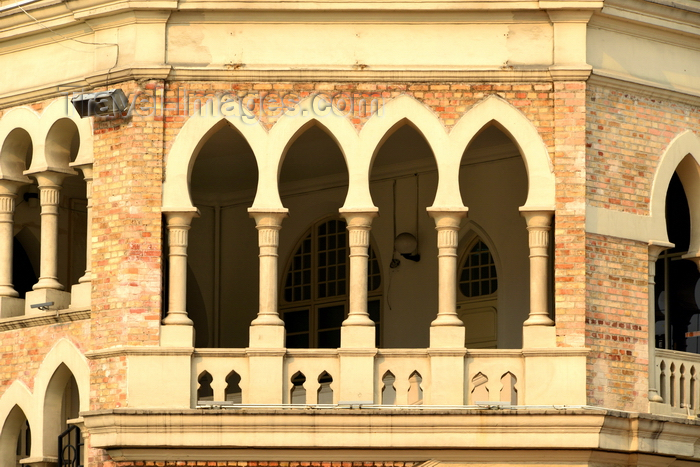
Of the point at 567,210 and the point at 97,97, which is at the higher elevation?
the point at 97,97

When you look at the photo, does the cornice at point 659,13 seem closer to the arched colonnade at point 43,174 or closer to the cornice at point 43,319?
the arched colonnade at point 43,174

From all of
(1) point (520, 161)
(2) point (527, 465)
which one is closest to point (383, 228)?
(1) point (520, 161)

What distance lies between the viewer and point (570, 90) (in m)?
18.6

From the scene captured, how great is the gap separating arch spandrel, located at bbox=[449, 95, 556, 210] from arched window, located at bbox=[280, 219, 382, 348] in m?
5.18

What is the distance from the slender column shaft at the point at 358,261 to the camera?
1842cm

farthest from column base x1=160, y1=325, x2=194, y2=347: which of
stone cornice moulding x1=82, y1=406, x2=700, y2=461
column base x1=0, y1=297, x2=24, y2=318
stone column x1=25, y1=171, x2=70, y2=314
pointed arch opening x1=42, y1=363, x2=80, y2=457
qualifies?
column base x1=0, y1=297, x2=24, y2=318

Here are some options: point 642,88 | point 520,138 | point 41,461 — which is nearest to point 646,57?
point 642,88

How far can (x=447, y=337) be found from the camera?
59.7 feet

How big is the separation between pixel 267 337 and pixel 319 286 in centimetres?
565

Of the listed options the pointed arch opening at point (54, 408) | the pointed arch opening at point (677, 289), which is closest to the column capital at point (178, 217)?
the pointed arch opening at point (54, 408)

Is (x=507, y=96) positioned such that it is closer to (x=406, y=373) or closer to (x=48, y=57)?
(x=406, y=373)

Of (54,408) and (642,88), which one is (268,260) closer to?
(54,408)

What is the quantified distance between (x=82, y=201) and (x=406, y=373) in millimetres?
8825

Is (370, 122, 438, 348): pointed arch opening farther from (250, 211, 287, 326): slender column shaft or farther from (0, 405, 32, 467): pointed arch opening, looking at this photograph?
(0, 405, 32, 467): pointed arch opening
